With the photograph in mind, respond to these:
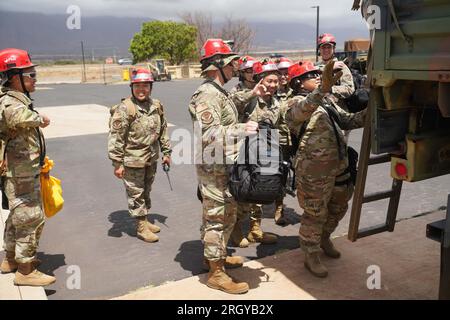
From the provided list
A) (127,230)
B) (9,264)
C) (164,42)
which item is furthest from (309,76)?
(164,42)

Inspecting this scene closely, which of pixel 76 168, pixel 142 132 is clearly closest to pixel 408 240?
pixel 142 132

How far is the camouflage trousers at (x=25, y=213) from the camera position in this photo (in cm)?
372

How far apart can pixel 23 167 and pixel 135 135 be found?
1.31 m

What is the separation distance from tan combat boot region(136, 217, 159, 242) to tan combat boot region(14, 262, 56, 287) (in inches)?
45.0

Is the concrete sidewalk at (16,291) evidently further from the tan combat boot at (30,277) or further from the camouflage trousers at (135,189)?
the camouflage trousers at (135,189)

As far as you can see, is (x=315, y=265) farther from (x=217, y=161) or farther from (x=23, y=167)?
(x=23, y=167)

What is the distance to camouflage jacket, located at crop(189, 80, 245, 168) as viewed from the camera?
10.9ft

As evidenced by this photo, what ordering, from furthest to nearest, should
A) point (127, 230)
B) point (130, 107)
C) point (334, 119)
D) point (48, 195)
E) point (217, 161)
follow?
point (127, 230), point (130, 107), point (48, 195), point (334, 119), point (217, 161)

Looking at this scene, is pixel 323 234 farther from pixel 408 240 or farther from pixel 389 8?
pixel 389 8

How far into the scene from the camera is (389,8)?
107 inches

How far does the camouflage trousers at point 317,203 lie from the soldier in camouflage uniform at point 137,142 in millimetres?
1781

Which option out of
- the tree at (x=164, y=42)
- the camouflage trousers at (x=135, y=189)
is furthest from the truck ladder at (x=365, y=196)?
the tree at (x=164, y=42)

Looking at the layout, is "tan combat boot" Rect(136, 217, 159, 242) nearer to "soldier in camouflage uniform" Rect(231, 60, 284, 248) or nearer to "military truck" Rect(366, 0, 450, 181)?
"soldier in camouflage uniform" Rect(231, 60, 284, 248)

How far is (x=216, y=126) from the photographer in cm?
332
